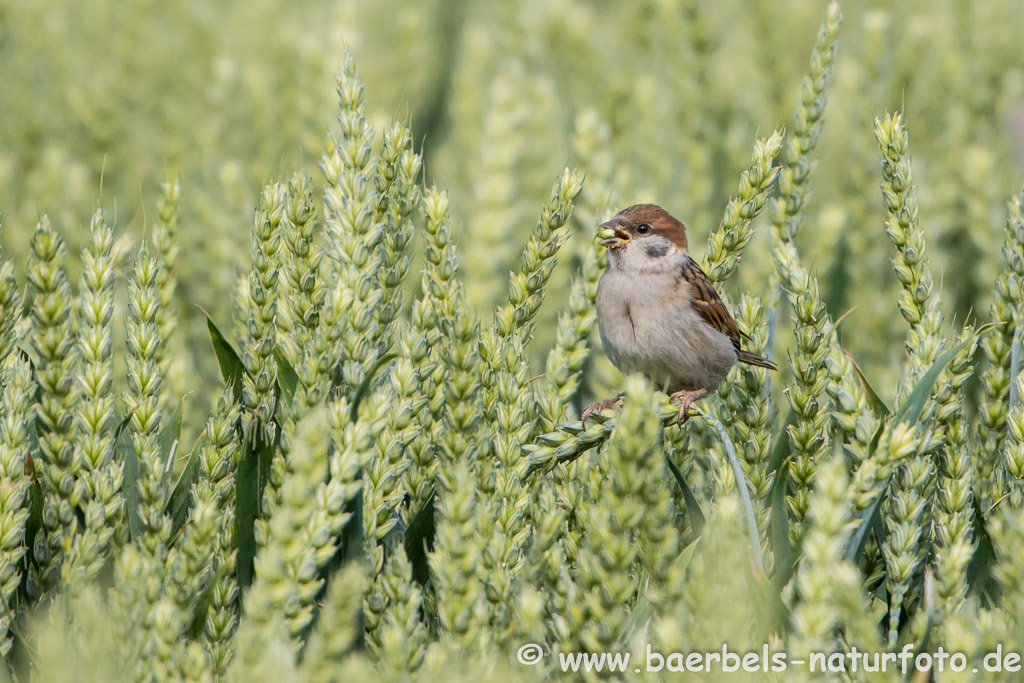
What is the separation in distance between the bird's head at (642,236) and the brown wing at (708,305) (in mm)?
66

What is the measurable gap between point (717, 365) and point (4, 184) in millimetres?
2037

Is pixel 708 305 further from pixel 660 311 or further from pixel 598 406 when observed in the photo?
pixel 598 406

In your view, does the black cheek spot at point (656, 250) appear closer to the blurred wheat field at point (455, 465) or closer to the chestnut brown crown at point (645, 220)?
the chestnut brown crown at point (645, 220)

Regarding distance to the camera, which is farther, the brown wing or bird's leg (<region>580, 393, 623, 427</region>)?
the brown wing

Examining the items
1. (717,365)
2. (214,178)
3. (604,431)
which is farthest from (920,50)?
(604,431)

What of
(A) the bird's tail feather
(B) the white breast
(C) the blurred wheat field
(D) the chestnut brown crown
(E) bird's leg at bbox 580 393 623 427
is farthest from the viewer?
(D) the chestnut brown crown

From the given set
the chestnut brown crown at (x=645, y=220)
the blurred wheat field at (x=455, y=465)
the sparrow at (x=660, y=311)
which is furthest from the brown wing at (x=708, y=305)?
the blurred wheat field at (x=455, y=465)

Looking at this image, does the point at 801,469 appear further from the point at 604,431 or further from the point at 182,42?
the point at 182,42

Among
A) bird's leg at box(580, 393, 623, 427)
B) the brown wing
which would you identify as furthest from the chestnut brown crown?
bird's leg at box(580, 393, 623, 427)

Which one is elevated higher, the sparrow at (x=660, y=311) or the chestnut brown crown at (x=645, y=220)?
the chestnut brown crown at (x=645, y=220)

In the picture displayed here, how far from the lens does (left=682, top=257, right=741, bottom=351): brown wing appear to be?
266cm

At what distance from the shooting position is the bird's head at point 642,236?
9.05 feet

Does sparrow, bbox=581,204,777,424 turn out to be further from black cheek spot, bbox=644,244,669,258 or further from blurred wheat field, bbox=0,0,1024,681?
blurred wheat field, bbox=0,0,1024,681

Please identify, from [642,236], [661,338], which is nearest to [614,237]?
[642,236]
